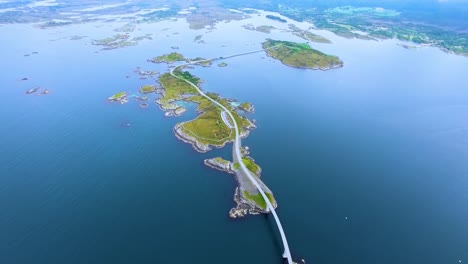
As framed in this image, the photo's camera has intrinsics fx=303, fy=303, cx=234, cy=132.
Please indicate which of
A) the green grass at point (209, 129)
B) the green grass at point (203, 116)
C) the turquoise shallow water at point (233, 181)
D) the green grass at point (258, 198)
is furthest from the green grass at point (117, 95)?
the green grass at point (258, 198)

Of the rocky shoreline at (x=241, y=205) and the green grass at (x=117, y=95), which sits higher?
the rocky shoreline at (x=241, y=205)

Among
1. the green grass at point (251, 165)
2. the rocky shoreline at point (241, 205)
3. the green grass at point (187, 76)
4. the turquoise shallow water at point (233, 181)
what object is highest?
the green grass at point (251, 165)

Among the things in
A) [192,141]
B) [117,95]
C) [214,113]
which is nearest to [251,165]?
[192,141]

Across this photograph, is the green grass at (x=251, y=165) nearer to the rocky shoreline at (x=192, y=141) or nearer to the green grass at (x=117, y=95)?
the rocky shoreline at (x=192, y=141)

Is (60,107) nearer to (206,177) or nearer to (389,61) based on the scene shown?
(206,177)

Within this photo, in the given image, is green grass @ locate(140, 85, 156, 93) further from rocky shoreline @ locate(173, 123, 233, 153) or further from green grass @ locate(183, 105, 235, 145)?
rocky shoreline @ locate(173, 123, 233, 153)

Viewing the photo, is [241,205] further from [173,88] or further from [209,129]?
[173,88]

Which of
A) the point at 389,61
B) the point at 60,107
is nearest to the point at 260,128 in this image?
the point at 60,107
